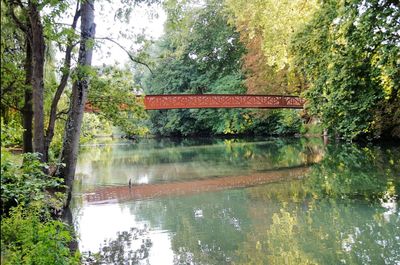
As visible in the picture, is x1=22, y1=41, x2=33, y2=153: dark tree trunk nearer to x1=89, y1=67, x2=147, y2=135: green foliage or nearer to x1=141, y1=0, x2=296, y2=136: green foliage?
x1=89, y1=67, x2=147, y2=135: green foliage

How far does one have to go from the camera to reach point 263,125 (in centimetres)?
4312

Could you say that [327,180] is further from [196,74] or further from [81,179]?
[196,74]

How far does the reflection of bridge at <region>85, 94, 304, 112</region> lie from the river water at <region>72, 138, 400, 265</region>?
9.75 m

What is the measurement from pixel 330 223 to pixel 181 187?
6592mm

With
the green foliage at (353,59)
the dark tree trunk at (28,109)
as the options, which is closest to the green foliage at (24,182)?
the dark tree trunk at (28,109)

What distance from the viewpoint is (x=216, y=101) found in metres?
29.4

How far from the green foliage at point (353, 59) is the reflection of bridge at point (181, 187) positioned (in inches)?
122

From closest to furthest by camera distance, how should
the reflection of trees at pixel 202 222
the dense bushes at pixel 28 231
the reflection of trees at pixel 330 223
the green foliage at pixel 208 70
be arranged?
the dense bushes at pixel 28 231, the reflection of trees at pixel 330 223, the reflection of trees at pixel 202 222, the green foliage at pixel 208 70

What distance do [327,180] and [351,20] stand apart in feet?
17.7

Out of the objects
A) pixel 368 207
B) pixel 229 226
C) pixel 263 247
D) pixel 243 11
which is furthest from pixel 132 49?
pixel 243 11

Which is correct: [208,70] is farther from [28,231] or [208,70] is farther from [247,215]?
[28,231]

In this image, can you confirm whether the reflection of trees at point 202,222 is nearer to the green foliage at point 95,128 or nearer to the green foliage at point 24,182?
the green foliage at point 24,182

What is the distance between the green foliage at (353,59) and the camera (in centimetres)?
1020

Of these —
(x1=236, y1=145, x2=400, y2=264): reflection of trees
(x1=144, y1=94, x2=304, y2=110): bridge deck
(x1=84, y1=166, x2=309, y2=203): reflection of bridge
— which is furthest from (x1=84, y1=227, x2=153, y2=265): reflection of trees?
(x1=144, y1=94, x2=304, y2=110): bridge deck
